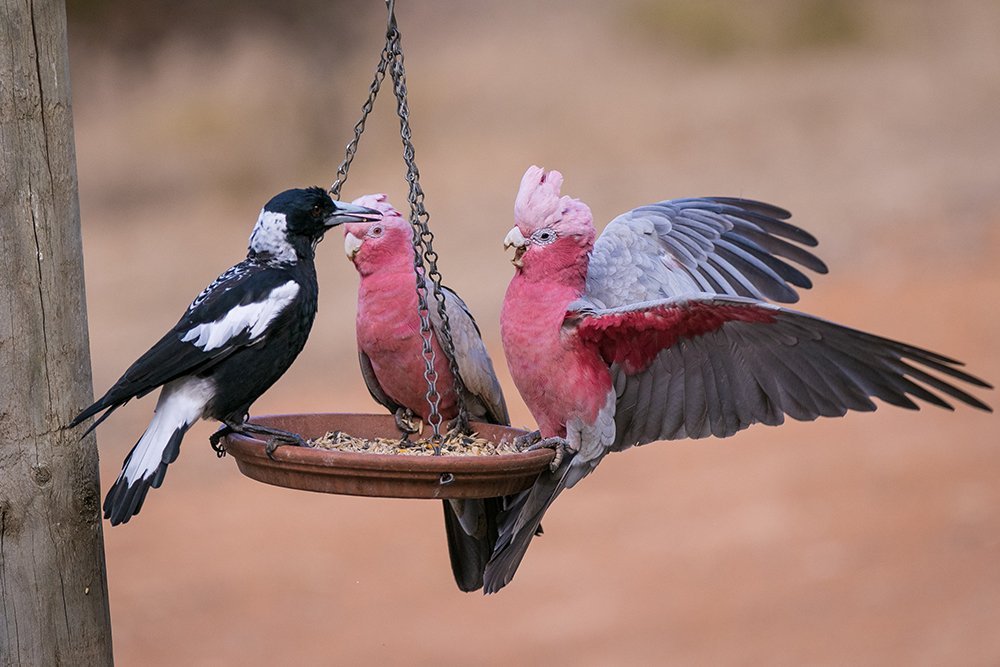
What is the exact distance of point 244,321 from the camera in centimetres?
315

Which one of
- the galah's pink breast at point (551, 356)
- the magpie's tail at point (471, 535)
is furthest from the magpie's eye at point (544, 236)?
the magpie's tail at point (471, 535)

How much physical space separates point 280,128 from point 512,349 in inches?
454

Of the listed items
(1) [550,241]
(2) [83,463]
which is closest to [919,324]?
(1) [550,241]

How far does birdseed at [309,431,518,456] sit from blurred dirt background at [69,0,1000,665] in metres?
3.98

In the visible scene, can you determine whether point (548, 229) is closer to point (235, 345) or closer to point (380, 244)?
point (380, 244)

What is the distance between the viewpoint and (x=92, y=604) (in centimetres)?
287

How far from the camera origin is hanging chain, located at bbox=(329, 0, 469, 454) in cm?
320

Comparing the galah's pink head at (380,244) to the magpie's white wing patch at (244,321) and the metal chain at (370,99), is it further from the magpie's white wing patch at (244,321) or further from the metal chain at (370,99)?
the magpie's white wing patch at (244,321)

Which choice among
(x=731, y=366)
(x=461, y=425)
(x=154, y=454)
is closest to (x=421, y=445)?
(x=461, y=425)

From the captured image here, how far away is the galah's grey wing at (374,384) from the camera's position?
3.97 m

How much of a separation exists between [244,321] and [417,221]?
21.3 inches

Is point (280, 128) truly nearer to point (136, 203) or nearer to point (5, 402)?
point (136, 203)

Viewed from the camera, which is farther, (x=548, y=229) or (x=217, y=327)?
(x=548, y=229)

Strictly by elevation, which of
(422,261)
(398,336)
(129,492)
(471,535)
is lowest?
(471,535)
